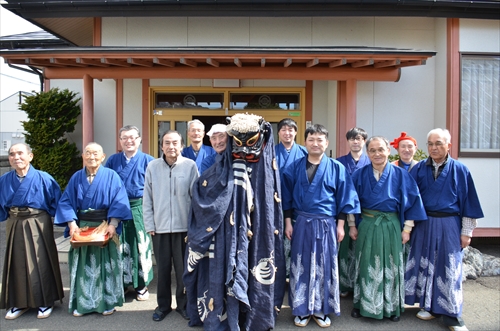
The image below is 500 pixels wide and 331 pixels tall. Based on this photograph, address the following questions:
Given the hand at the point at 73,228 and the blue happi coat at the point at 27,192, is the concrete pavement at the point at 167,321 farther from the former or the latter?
the blue happi coat at the point at 27,192

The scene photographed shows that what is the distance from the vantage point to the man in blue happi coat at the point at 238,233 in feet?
10.9

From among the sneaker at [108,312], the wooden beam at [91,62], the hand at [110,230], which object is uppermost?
the wooden beam at [91,62]

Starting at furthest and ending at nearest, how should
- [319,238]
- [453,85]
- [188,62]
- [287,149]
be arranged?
[453,85] < [188,62] < [287,149] < [319,238]

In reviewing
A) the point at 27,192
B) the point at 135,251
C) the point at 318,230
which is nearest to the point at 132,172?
the point at 135,251

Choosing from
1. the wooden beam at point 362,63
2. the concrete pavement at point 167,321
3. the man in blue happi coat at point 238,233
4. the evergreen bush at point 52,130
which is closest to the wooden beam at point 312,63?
the wooden beam at point 362,63

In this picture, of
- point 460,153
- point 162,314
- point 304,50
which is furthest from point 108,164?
point 460,153

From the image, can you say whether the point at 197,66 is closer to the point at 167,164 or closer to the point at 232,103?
the point at 232,103

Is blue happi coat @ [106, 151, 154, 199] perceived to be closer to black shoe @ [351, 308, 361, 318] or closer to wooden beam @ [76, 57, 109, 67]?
wooden beam @ [76, 57, 109, 67]

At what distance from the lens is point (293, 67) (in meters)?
6.02

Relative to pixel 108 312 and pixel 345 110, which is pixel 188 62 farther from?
pixel 108 312

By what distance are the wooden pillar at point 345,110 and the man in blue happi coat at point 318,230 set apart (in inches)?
105

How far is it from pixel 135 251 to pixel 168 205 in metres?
0.95

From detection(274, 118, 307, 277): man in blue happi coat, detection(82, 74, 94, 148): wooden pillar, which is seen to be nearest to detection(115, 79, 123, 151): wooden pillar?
detection(82, 74, 94, 148): wooden pillar

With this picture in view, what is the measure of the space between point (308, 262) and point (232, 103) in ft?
13.6
